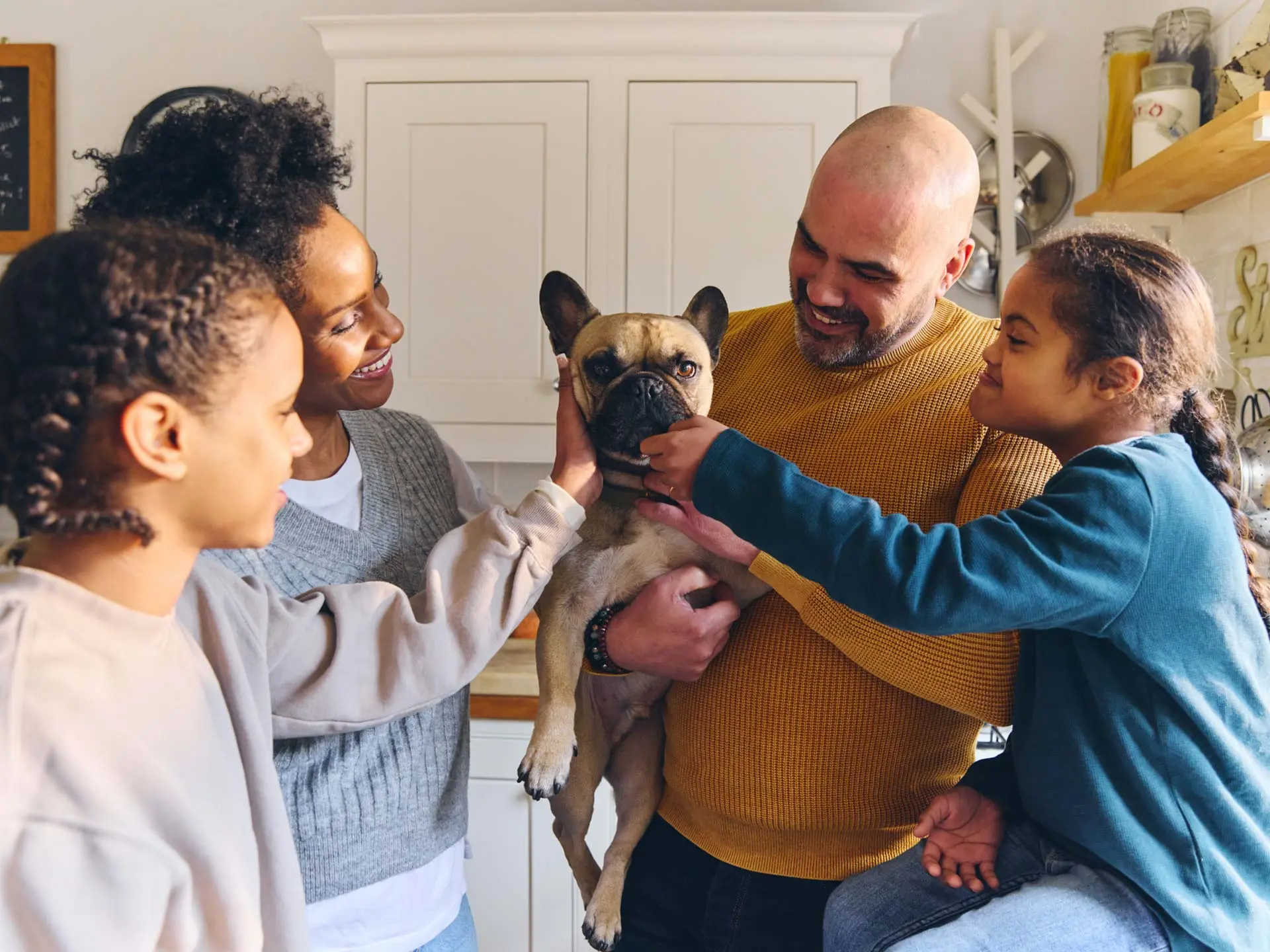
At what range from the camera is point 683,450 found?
1.12 m

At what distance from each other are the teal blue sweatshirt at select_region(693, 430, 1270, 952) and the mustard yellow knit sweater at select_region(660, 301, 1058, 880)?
0.15 metres

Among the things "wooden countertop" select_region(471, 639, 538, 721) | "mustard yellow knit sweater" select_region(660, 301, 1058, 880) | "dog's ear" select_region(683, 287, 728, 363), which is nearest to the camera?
"mustard yellow knit sweater" select_region(660, 301, 1058, 880)

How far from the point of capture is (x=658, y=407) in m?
1.32

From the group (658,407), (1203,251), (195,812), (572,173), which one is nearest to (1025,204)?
(1203,251)

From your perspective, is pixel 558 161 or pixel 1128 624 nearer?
pixel 1128 624

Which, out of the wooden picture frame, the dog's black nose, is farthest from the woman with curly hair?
the wooden picture frame

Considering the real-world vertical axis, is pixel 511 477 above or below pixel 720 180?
below

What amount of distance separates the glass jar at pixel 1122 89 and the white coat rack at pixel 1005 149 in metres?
0.30

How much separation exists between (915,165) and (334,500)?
85cm

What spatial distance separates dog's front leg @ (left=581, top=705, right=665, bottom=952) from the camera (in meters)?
1.47

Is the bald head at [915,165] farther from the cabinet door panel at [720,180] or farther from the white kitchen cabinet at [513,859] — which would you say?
the white kitchen cabinet at [513,859]

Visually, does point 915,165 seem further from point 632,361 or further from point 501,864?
point 501,864

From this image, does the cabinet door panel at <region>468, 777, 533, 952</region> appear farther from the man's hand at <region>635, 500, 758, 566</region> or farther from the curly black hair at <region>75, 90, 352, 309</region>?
the curly black hair at <region>75, 90, 352, 309</region>

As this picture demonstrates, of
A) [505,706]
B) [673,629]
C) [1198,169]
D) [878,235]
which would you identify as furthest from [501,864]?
[1198,169]
